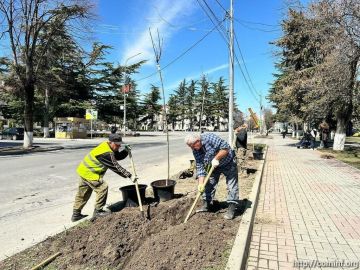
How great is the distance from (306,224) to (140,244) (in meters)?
3.00

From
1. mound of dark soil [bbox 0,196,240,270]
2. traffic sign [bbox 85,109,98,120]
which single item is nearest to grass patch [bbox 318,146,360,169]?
mound of dark soil [bbox 0,196,240,270]

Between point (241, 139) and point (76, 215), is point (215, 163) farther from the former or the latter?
point (241, 139)

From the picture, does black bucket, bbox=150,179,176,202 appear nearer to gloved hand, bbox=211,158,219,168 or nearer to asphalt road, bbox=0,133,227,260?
asphalt road, bbox=0,133,227,260

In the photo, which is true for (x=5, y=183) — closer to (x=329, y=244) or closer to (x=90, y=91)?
(x=329, y=244)

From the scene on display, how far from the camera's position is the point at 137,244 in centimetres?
453

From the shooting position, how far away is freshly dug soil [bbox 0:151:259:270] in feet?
13.2

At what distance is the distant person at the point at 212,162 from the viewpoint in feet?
18.2

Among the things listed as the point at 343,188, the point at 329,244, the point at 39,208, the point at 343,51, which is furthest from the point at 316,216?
the point at 343,51

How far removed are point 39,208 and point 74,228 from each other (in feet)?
7.31

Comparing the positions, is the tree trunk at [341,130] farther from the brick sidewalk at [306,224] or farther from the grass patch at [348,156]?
the brick sidewalk at [306,224]

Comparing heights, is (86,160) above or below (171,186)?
above

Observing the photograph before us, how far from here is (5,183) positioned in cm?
991

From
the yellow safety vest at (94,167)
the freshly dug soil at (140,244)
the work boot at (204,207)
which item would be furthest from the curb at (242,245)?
the yellow safety vest at (94,167)

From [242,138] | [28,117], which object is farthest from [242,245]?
[28,117]
